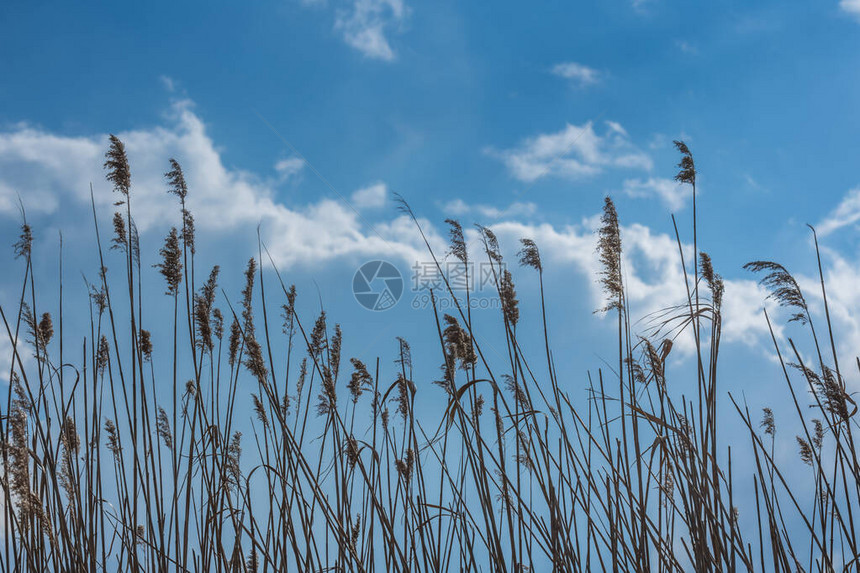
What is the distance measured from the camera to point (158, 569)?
8.59 feet

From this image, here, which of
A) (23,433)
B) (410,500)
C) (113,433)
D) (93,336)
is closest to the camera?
(23,433)

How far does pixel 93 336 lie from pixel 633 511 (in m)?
2.76

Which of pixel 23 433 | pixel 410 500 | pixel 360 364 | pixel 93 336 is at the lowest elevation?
pixel 410 500

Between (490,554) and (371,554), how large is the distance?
706 mm

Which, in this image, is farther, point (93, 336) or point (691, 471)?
point (93, 336)

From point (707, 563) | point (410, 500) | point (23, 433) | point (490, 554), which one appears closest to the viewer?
point (707, 563)

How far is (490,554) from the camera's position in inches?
95.3

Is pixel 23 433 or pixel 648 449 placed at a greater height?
pixel 23 433

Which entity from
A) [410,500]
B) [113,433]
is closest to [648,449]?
[410,500]

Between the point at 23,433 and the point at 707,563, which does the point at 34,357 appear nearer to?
the point at 23,433

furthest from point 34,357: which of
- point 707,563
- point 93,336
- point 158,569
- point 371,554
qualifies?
point 707,563

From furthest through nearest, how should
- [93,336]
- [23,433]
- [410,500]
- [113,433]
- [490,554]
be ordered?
[113,433]
[93,336]
[410,500]
[23,433]
[490,554]

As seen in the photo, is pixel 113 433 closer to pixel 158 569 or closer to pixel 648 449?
pixel 158 569

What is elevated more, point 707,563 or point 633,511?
point 633,511
